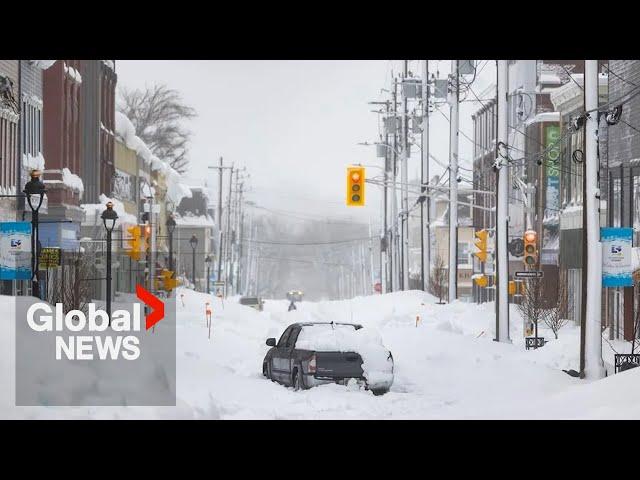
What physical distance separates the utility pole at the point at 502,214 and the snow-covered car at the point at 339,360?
40.5 feet

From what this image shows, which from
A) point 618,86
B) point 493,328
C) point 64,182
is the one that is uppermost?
point 618,86

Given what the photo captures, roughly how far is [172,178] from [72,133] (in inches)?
1720

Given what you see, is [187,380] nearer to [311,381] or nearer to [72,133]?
[311,381]

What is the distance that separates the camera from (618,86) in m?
50.9

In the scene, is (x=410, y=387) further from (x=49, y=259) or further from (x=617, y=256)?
(x=49, y=259)

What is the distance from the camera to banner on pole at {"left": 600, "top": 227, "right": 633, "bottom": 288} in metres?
26.9

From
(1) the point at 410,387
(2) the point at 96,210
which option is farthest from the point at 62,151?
(1) the point at 410,387

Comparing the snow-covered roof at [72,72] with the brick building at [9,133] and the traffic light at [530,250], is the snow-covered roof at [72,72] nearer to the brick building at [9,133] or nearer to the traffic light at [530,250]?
the brick building at [9,133]

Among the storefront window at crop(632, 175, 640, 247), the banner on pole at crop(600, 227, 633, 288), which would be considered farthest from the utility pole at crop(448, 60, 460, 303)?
the banner on pole at crop(600, 227, 633, 288)

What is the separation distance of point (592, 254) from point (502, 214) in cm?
1003

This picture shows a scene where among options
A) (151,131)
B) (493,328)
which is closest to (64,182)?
(493,328)

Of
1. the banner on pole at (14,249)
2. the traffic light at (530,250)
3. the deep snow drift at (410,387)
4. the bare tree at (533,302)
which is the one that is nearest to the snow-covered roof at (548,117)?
the bare tree at (533,302)

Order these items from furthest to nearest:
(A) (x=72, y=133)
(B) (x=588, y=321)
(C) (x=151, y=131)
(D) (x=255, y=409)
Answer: (C) (x=151, y=131)
(A) (x=72, y=133)
(B) (x=588, y=321)
(D) (x=255, y=409)

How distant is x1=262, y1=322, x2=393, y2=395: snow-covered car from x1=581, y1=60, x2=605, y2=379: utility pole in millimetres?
4882
